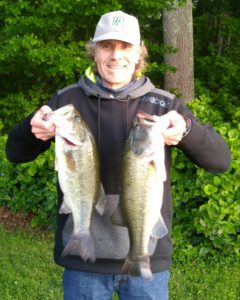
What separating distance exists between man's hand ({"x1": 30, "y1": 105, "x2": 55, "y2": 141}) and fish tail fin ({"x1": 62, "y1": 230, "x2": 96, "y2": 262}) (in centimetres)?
53

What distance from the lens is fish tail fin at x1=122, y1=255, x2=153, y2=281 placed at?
264 cm

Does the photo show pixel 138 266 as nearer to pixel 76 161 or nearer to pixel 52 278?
pixel 76 161

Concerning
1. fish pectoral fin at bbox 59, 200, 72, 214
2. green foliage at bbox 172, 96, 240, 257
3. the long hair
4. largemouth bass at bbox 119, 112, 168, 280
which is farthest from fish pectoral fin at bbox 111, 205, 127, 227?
green foliage at bbox 172, 96, 240, 257

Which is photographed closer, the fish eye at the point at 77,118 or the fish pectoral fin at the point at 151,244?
the fish eye at the point at 77,118

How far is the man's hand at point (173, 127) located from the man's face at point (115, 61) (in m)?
0.37

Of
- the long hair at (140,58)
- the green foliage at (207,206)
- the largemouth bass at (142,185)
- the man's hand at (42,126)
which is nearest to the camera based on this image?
the largemouth bass at (142,185)

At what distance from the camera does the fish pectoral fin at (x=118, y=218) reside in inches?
104

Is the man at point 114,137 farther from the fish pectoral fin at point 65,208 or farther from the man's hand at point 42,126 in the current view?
the fish pectoral fin at point 65,208

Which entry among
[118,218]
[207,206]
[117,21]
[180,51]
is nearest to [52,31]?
[180,51]

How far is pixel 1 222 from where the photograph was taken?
734 cm

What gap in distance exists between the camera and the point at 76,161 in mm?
2508

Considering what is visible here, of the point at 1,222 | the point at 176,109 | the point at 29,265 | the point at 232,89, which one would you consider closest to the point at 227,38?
the point at 232,89

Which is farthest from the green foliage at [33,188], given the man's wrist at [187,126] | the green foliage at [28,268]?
the man's wrist at [187,126]

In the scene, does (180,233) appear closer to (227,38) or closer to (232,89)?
(232,89)
